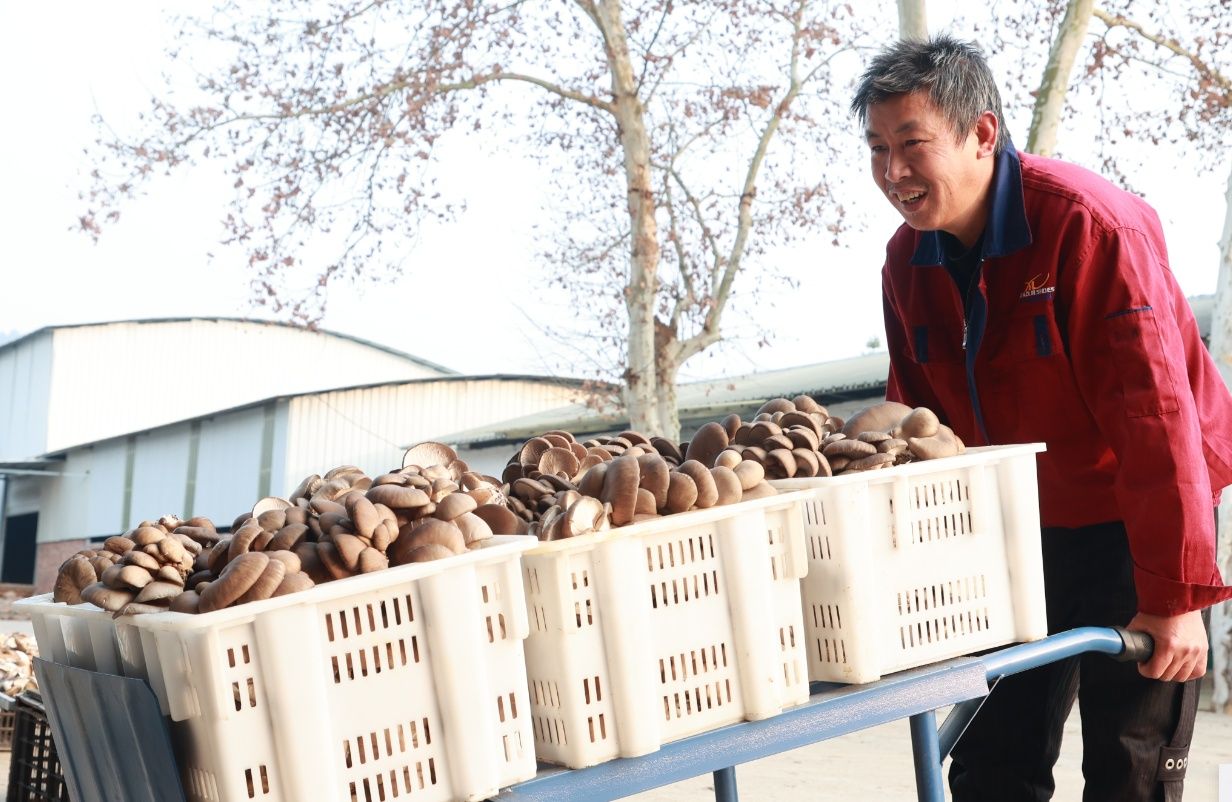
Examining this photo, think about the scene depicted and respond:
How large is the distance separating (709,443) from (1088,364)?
0.89m

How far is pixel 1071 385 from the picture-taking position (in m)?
2.77

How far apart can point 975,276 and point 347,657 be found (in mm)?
1788

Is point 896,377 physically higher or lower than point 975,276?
lower

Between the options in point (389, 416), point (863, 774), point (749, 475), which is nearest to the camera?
point (749, 475)

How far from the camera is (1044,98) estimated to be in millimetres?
8297

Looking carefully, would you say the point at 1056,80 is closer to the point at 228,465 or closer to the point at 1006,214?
the point at 1006,214

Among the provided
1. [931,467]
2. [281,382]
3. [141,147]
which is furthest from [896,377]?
[281,382]

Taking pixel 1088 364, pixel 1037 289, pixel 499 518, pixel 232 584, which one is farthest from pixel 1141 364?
pixel 232 584

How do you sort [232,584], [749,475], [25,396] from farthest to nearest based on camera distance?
[25,396]
[749,475]
[232,584]

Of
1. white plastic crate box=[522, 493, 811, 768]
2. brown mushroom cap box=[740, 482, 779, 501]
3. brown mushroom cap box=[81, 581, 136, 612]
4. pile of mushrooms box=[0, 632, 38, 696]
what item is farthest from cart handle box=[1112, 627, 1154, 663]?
pile of mushrooms box=[0, 632, 38, 696]

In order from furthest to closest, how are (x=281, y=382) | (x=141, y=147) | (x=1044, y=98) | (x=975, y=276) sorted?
(x=281, y=382), (x=141, y=147), (x=1044, y=98), (x=975, y=276)

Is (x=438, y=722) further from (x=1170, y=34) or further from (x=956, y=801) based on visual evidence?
(x=1170, y=34)

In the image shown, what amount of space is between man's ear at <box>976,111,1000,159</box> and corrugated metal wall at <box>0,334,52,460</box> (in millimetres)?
33090

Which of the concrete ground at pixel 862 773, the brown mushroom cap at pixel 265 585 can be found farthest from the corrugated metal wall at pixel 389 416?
the brown mushroom cap at pixel 265 585
